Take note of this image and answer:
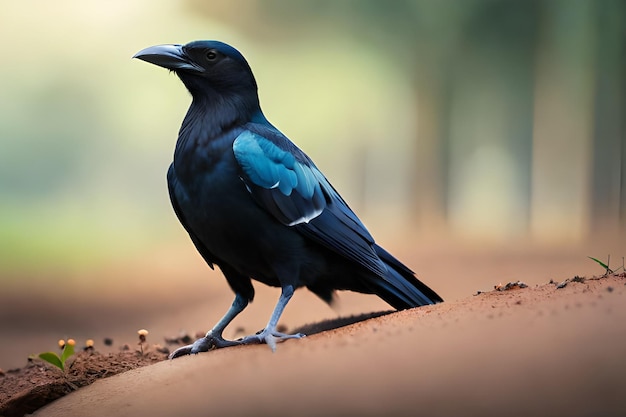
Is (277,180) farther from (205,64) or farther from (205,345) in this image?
(205,345)

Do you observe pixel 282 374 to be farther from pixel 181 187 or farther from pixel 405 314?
pixel 181 187

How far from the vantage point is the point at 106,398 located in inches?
140

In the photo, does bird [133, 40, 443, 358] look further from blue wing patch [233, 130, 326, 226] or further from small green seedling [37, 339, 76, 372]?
Result: small green seedling [37, 339, 76, 372]

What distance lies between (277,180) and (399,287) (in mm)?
1018

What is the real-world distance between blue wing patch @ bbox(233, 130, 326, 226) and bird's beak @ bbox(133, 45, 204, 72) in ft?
1.68

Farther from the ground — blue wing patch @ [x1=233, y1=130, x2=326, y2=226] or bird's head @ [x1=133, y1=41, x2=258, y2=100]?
bird's head @ [x1=133, y1=41, x2=258, y2=100]

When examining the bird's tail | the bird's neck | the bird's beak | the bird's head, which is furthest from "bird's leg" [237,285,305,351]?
the bird's beak

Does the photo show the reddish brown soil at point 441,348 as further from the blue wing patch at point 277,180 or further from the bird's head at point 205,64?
the bird's head at point 205,64

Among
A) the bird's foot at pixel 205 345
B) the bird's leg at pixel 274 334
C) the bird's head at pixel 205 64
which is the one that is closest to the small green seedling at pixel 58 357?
the bird's foot at pixel 205 345

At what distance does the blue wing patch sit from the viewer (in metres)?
3.86

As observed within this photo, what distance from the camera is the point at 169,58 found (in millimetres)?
4117

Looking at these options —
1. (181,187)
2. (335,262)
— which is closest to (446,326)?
(335,262)

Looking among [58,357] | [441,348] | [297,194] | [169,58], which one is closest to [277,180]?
[297,194]

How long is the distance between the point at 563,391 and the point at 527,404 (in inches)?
5.2
